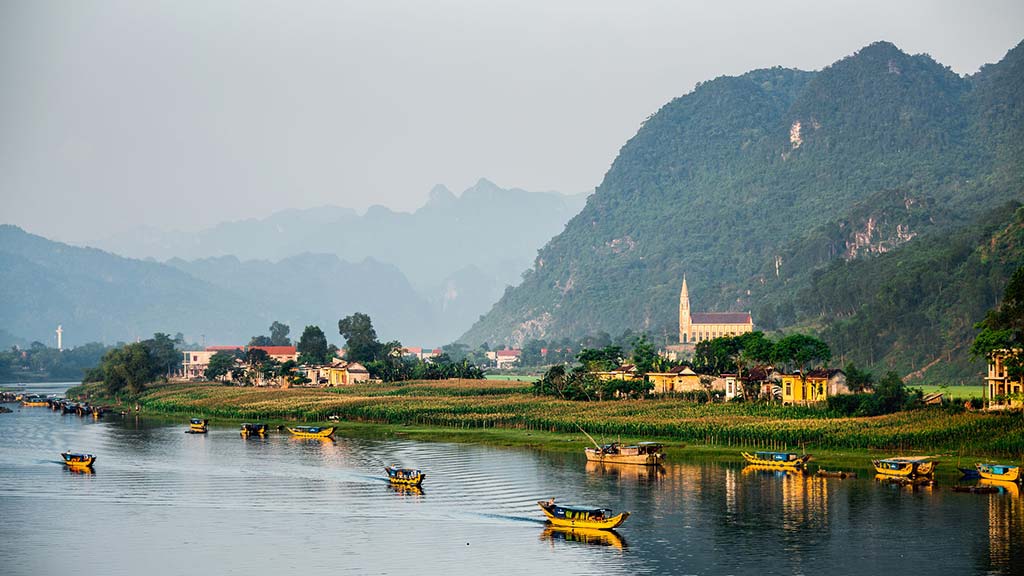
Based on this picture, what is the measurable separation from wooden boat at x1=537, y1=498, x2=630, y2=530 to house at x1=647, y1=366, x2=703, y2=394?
76461 millimetres

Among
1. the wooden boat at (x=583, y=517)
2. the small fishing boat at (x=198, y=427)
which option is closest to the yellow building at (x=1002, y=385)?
the wooden boat at (x=583, y=517)

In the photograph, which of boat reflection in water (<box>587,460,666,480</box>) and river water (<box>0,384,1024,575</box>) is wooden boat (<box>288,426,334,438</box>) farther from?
boat reflection in water (<box>587,460,666,480</box>)

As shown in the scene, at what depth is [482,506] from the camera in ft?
265

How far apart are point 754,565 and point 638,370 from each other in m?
99.1

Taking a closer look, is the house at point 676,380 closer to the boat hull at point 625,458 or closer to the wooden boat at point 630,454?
the boat hull at point 625,458

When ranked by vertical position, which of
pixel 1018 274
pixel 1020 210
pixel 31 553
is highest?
pixel 1020 210

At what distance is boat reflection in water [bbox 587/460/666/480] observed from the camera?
9519 centimetres

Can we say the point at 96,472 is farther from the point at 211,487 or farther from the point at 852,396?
the point at 852,396

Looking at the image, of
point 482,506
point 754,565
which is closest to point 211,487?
point 482,506

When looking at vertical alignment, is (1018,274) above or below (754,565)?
above

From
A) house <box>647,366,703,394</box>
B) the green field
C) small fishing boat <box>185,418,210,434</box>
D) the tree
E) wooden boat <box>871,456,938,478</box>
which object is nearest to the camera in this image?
wooden boat <box>871,456,938,478</box>

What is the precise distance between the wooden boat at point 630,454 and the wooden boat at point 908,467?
18716 millimetres

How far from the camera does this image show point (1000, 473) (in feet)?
281

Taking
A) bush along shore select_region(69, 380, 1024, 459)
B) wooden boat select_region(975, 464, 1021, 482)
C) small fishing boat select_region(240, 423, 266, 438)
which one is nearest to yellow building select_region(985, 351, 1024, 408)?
bush along shore select_region(69, 380, 1024, 459)
